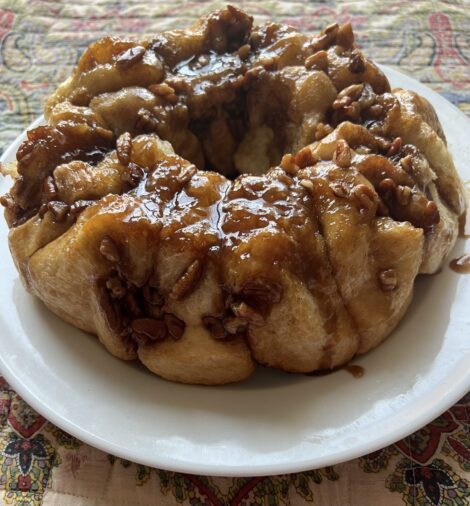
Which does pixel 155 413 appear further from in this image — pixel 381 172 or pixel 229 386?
pixel 381 172

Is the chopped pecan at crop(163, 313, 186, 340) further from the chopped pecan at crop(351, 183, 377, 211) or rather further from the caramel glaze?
the chopped pecan at crop(351, 183, 377, 211)

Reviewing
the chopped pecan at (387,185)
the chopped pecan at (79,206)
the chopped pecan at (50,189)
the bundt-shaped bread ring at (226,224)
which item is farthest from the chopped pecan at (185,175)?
the chopped pecan at (387,185)

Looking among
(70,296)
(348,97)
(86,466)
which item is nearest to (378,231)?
(348,97)

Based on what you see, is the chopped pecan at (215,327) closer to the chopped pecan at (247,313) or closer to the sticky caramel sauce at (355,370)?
the chopped pecan at (247,313)

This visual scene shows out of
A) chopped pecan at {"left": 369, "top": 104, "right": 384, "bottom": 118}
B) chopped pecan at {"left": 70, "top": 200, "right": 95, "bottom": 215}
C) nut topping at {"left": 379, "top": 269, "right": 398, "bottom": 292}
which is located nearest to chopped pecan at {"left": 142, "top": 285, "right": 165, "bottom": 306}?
chopped pecan at {"left": 70, "top": 200, "right": 95, "bottom": 215}

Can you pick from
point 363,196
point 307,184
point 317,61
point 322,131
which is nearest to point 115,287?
point 307,184

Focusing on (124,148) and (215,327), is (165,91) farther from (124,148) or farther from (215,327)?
(215,327)
